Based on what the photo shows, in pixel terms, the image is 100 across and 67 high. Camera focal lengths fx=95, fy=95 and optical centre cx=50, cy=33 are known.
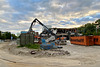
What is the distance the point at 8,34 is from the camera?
96.4 m

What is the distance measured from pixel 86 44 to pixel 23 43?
56.2ft

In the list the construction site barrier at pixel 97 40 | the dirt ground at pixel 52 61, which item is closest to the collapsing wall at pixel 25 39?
the dirt ground at pixel 52 61

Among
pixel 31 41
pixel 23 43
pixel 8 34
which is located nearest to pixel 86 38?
pixel 31 41

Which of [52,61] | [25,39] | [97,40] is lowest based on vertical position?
[52,61]

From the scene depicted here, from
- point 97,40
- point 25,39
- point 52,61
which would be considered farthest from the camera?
point 25,39

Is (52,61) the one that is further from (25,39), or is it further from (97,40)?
(97,40)

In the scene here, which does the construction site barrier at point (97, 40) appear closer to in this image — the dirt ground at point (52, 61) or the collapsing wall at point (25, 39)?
the dirt ground at point (52, 61)

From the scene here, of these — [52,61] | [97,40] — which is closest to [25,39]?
[52,61]

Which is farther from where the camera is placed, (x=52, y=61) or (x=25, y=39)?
(x=25, y=39)

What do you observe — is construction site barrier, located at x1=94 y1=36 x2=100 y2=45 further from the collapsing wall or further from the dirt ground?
the collapsing wall

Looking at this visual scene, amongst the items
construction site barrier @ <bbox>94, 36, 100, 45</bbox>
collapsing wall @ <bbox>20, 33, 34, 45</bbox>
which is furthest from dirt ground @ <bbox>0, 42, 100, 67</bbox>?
construction site barrier @ <bbox>94, 36, 100, 45</bbox>

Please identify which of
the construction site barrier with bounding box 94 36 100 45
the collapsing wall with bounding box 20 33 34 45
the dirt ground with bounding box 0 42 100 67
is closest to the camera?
the dirt ground with bounding box 0 42 100 67

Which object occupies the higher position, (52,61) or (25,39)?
(25,39)

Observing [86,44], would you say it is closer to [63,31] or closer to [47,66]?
[47,66]
